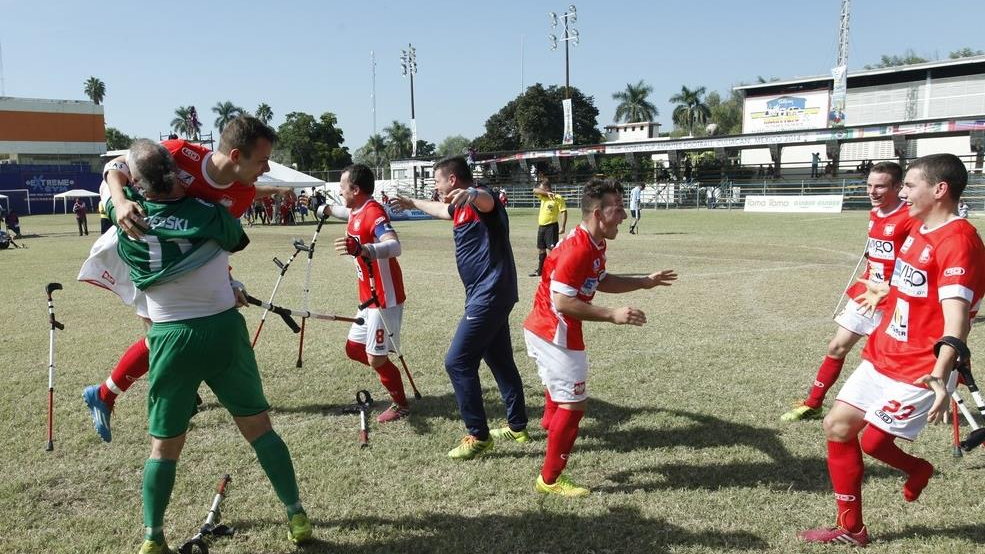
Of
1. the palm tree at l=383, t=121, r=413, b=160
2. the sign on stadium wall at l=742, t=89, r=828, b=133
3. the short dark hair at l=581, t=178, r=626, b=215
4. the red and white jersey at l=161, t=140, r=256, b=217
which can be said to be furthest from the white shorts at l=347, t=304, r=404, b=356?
the palm tree at l=383, t=121, r=413, b=160

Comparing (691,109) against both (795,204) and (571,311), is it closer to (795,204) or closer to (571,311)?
(795,204)

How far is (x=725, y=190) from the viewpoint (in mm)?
46188

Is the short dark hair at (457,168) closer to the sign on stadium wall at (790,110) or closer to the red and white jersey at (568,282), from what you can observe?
the red and white jersey at (568,282)

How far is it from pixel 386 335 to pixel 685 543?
2924mm

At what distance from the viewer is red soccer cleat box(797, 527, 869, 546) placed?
11.8 ft

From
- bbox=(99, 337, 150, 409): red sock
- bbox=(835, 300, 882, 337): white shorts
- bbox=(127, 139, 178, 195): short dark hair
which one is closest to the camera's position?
bbox=(127, 139, 178, 195): short dark hair

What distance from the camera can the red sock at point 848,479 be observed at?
3.55 m

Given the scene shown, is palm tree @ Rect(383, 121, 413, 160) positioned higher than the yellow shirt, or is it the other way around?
palm tree @ Rect(383, 121, 413, 160)

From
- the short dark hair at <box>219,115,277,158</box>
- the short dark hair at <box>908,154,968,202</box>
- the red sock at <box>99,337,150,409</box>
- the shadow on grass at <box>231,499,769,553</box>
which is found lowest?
the shadow on grass at <box>231,499,769,553</box>

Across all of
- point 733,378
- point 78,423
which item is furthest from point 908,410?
point 78,423

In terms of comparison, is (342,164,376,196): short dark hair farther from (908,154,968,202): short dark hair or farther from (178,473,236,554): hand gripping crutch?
(908,154,968,202): short dark hair

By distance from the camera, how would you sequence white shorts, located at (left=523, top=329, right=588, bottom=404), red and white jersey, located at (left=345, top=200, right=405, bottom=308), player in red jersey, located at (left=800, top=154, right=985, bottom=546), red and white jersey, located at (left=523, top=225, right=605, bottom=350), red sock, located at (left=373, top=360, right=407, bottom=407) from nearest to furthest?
1. player in red jersey, located at (left=800, top=154, right=985, bottom=546)
2. red and white jersey, located at (left=523, top=225, right=605, bottom=350)
3. white shorts, located at (left=523, top=329, right=588, bottom=404)
4. red and white jersey, located at (left=345, top=200, right=405, bottom=308)
5. red sock, located at (left=373, top=360, right=407, bottom=407)

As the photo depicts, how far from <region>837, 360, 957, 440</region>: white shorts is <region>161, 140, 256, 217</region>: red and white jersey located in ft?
12.0

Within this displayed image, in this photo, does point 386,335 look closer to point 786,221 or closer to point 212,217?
point 212,217
